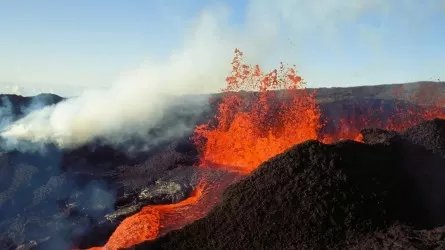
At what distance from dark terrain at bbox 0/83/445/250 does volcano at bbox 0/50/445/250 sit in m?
0.04

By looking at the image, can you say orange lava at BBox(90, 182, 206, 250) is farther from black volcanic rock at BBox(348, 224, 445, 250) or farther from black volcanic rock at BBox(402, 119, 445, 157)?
black volcanic rock at BBox(402, 119, 445, 157)

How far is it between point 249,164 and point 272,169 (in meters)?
6.27

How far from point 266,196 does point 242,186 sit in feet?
3.25

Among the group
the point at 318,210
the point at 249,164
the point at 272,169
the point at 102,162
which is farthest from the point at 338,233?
the point at 102,162

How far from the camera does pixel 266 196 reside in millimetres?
12820

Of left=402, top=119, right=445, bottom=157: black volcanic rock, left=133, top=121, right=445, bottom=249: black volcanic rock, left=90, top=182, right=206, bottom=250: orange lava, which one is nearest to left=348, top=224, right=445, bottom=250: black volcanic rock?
left=133, top=121, right=445, bottom=249: black volcanic rock

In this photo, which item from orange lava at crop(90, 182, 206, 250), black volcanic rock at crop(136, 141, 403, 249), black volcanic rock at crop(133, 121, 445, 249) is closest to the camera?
black volcanic rock at crop(133, 121, 445, 249)

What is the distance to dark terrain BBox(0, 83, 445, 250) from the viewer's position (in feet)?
39.4

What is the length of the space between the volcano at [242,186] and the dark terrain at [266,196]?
0.14ft

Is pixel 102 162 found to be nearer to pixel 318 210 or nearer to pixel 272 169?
pixel 272 169

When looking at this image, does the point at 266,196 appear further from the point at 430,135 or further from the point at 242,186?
the point at 430,135

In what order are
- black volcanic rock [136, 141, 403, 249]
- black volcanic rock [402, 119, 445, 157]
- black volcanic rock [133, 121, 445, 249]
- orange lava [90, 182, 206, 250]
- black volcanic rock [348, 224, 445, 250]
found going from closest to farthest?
black volcanic rock [348, 224, 445, 250] < black volcanic rock [133, 121, 445, 249] < black volcanic rock [136, 141, 403, 249] < orange lava [90, 182, 206, 250] < black volcanic rock [402, 119, 445, 157]

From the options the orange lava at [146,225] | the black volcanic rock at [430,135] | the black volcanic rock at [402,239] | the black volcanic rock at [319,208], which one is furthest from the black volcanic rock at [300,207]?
the black volcanic rock at [430,135]

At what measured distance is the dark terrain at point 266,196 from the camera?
39.4ft
